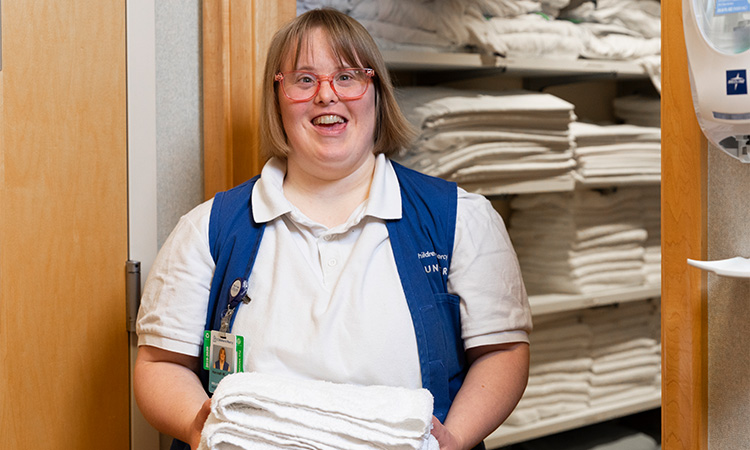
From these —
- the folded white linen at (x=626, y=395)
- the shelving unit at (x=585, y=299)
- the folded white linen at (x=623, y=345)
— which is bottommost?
the folded white linen at (x=626, y=395)

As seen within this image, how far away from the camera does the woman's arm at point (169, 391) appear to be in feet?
3.73

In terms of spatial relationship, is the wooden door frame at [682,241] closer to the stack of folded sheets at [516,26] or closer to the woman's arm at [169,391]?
the woman's arm at [169,391]

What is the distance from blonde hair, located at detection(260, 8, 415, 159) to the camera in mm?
1257

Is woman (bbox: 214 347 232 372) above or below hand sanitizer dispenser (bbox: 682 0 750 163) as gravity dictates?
below

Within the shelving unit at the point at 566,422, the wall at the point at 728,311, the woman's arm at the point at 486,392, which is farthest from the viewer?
the shelving unit at the point at 566,422

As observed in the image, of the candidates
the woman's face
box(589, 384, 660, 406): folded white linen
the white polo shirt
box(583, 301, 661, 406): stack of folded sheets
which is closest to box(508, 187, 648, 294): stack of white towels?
box(583, 301, 661, 406): stack of folded sheets

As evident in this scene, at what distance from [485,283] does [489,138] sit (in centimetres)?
94

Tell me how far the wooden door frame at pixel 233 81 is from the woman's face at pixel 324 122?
0.84 feet

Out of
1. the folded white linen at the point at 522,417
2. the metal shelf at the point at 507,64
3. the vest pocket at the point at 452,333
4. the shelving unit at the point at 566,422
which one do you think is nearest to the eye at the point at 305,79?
the vest pocket at the point at 452,333

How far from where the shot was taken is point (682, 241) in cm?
81

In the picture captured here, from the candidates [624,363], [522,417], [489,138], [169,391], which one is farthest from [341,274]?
[624,363]

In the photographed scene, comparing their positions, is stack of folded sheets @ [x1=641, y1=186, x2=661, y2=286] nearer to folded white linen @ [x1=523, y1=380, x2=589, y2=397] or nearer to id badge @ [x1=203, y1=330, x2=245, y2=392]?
folded white linen @ [x1=523, y1=380, x2=589, y2=397]

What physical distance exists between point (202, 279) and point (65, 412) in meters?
0.47

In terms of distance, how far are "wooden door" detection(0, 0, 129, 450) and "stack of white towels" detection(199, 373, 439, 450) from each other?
628 millimetres
